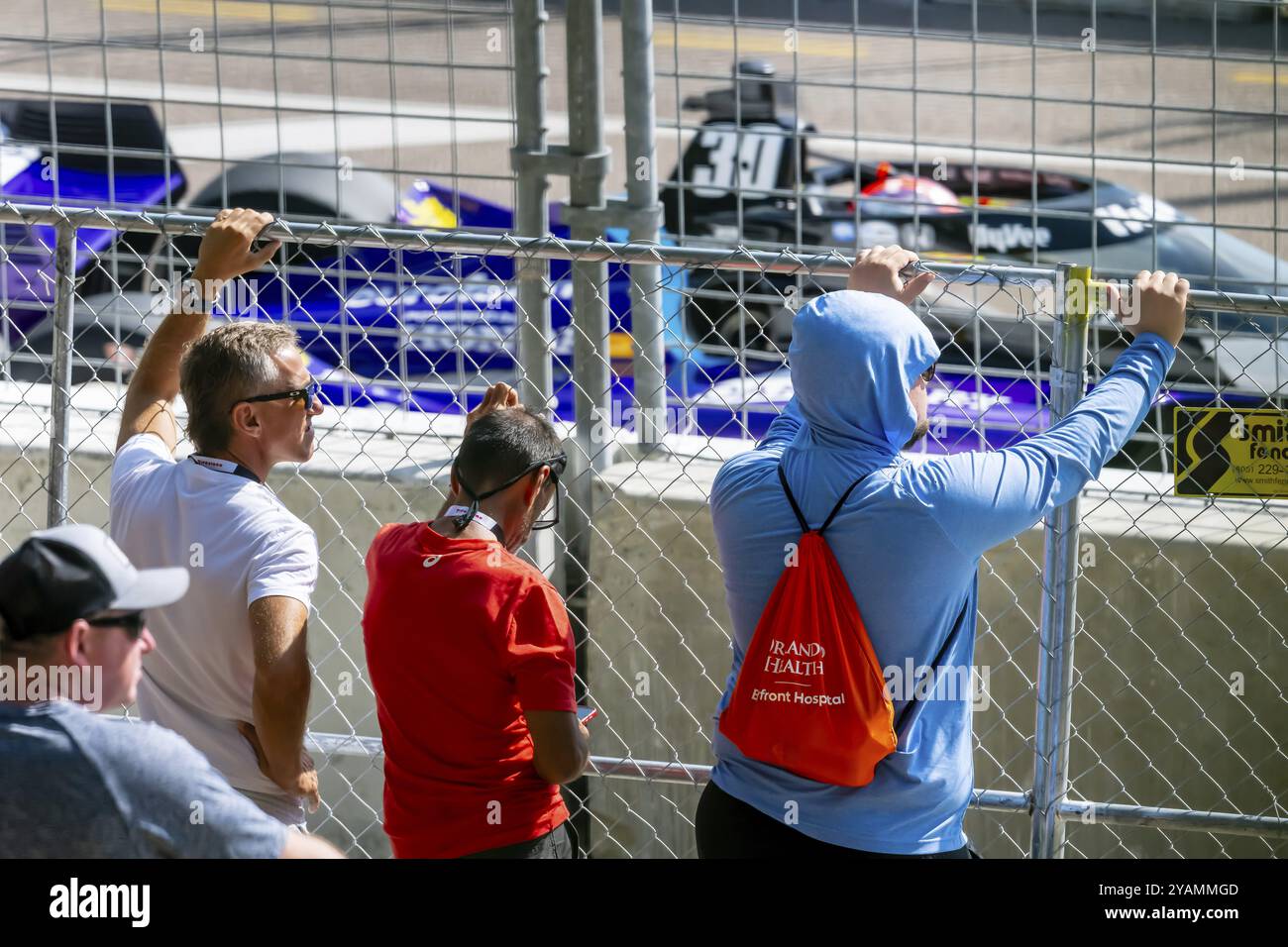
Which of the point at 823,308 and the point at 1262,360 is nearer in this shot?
the point at 823,308

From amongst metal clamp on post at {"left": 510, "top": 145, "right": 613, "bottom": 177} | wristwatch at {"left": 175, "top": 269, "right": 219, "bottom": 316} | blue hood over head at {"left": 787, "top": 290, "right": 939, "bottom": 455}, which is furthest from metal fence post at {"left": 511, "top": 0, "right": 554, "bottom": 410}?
blue hood over head at {"left": 787, "top": 290, "right": 939, "bottom": 455}

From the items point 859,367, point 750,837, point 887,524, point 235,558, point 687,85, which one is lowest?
point 750,837

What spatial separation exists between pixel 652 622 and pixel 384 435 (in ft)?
3.12

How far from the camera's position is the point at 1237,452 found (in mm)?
3053

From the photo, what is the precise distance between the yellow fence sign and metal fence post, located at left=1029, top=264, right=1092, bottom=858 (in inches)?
11.7

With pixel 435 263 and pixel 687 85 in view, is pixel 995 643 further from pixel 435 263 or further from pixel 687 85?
pixel 687 85

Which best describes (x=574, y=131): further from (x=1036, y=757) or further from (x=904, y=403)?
(x=1036, y=757)

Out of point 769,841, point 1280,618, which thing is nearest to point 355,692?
point 769,841

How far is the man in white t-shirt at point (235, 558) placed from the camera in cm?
254

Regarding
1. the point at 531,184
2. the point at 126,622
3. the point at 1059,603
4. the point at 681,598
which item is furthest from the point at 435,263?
the point at 126,622

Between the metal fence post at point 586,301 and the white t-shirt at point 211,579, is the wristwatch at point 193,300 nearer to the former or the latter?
the white t-shirt at point 211,579

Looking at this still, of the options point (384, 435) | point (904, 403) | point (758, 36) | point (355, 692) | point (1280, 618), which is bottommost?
point (355, 692)

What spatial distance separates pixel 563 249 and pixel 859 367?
3.58 feet
